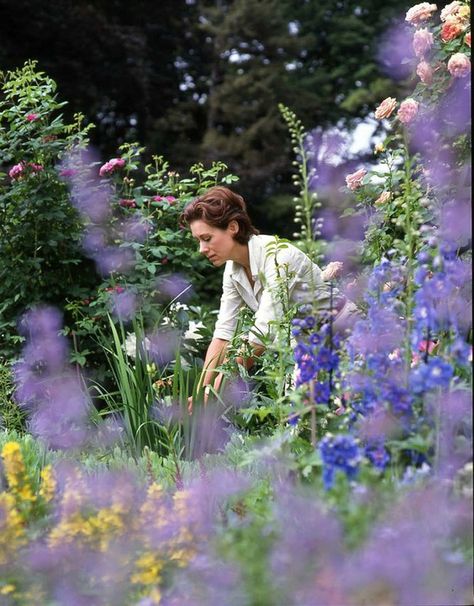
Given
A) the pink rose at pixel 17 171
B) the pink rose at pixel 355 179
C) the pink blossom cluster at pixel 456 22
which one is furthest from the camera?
the pink rose at pixel 17 171

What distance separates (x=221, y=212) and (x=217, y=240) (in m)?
0.12

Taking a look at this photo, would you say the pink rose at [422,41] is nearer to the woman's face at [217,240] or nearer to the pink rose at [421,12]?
the pink rose at [421,12]

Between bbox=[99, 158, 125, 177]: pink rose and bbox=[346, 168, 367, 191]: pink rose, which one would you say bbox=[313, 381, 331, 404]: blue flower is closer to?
bbox=[346, 168, 367, 191]: pink rose

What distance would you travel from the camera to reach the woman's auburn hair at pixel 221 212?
3.38 m

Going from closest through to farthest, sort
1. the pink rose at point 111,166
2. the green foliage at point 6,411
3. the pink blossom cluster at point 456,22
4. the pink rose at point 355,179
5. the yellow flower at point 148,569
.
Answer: the yellow flower at point 148,569
the pink blossom cluster at point 456,22
the pink rose at point 355,179
the green foliage at point 6,411
the pink rose at point 111,166

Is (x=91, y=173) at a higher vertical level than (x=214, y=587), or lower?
higher

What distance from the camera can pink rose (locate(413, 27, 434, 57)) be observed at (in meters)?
3.11

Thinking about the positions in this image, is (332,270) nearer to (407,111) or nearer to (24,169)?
(407,111)

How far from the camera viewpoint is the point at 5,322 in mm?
4266

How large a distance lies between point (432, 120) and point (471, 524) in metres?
1.85

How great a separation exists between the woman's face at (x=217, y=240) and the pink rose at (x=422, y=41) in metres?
0.97

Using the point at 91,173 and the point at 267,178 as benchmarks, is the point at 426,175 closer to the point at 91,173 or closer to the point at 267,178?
the point at 91,173

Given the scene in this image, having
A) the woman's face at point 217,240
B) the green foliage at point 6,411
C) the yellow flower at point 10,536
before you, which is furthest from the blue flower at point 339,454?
the green foliage at point 6,411

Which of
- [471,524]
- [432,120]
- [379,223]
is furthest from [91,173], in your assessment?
[471,524]
